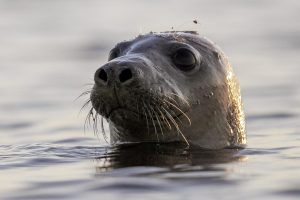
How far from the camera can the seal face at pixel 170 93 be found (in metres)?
9.09

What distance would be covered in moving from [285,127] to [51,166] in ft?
11.8

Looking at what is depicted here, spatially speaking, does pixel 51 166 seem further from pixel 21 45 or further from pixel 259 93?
pixel 21 45

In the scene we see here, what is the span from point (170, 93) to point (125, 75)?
1.72 ft

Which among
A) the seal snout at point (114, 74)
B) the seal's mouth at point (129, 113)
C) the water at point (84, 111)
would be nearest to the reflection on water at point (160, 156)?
the water at point (84, 111)

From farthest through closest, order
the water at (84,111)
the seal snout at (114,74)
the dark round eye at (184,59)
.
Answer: the dark round eye at (184,59) → the seal snout at (114,74) → the water at (84,111)

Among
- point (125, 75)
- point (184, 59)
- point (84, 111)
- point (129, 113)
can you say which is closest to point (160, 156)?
point (129, 113)

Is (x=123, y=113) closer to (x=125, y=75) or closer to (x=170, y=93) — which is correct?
(x=125, y=75)

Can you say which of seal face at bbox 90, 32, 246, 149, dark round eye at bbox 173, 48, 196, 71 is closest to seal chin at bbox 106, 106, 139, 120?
seal face at bbox 90, 32, 246, 149

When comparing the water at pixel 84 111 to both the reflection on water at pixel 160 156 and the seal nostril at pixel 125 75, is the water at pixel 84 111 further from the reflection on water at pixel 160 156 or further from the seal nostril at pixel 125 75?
the seal nostril at pixel 125 75

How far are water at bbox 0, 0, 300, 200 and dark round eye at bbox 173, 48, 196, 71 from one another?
75cm

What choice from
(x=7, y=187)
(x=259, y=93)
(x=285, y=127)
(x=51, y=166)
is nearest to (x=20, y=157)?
(x=51, y=166)

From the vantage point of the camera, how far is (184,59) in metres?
9.98

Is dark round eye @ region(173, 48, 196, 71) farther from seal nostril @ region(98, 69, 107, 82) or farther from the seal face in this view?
seal nostril @ region(98, 69, 107, 82)

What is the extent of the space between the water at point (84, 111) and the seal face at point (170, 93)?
209mm
